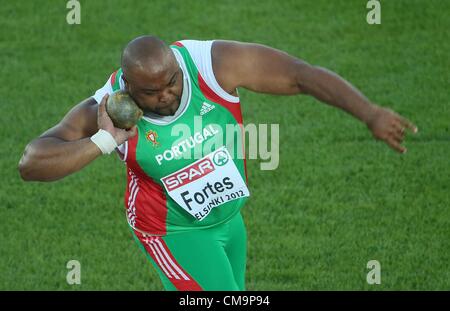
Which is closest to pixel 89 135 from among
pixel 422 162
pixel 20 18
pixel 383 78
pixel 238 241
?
pixel 238 241

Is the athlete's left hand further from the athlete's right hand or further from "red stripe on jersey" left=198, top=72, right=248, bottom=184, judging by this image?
the athlete's right hand

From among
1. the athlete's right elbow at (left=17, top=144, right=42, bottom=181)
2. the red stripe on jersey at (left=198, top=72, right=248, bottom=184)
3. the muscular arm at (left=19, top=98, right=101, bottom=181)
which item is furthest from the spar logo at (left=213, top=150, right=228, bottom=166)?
the athlete's right elbow at (left=17, top=144, right=42, bottom=181)

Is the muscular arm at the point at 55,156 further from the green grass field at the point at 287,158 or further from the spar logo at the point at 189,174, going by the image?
the green grass field at the point at 287,158

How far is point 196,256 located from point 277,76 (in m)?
1.20

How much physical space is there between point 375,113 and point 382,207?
3.91 m

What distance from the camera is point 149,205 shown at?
6.62 m

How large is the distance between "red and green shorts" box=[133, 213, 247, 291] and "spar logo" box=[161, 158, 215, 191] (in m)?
0.35

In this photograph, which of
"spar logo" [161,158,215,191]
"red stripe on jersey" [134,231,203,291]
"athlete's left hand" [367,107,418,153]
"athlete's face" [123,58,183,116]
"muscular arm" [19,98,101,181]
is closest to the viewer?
"athlete's left hand" [367,107,418,153]

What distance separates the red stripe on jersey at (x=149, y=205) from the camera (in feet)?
21.5

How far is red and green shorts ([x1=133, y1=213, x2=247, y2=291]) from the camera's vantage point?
6609mm

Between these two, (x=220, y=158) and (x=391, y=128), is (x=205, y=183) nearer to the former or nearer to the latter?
(x=220, y=158)

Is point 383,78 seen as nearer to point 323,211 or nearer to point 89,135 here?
point 323,211

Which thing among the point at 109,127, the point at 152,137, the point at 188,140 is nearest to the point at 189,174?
the point at 188,140

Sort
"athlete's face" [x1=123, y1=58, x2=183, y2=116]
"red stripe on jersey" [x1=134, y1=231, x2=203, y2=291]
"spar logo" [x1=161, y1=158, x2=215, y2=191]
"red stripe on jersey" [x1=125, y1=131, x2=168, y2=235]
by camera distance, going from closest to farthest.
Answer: "athlete's face" [x1=123, y1=58, x2=183, y2=116]
"spar logo" [x1=161, y1=158, x2=215, y2=191]
"red stripe on jersey" [x1=125, y1=131, x2=168, y2=235]
"red stripe on jersey" [x1=134, y1=231, x2=203, y2=291]
